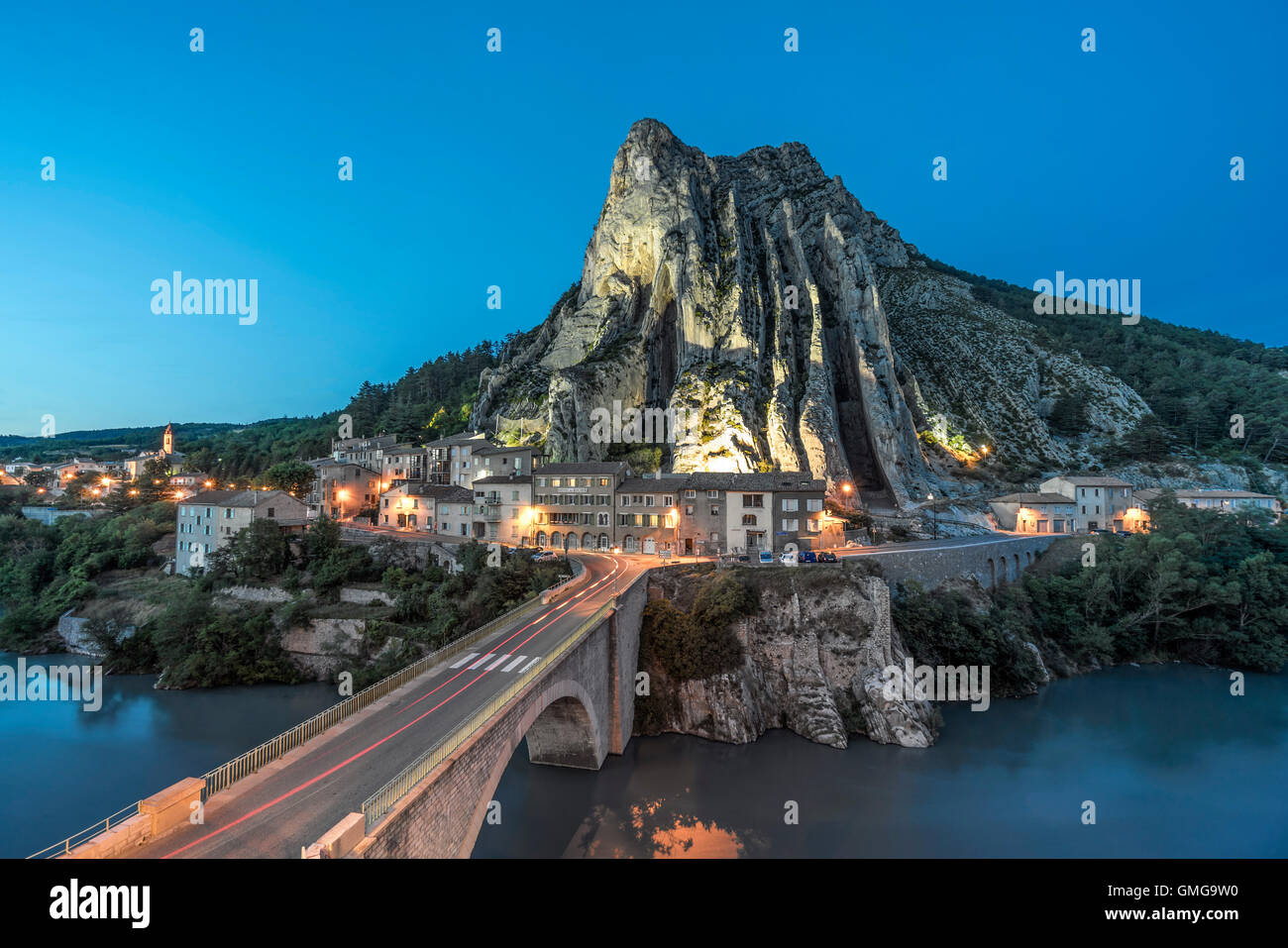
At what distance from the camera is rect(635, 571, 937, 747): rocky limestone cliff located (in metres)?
27.4

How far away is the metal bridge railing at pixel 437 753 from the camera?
32.3 ft

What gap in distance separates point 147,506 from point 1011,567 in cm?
7831

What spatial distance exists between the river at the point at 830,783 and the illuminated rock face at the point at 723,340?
33.9m

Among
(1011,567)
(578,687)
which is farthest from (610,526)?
(1011,567)

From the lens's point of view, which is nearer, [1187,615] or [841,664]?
[841,664]

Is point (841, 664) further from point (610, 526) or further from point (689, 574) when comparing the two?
point (610, 526)

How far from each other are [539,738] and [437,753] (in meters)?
13.3

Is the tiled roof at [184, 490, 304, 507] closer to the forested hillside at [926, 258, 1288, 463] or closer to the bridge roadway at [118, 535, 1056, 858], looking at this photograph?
the bridge roadway at [118, 535, 1056, 858]

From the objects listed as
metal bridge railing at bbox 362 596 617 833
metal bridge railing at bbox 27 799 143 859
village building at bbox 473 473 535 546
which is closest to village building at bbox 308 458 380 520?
village building at bbox 473 473 535 546

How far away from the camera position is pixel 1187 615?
3981 cm

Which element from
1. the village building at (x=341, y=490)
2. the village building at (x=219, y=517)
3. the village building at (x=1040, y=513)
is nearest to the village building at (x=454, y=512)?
the village building at (x=219, y=517)

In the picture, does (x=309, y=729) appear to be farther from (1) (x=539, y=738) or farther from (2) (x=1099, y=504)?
(2) (x=1099, y=504)

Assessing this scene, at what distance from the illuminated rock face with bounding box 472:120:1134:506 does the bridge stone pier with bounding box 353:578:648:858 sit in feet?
112

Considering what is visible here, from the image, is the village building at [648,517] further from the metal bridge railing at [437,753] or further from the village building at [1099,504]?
the village building at [1099,504]
